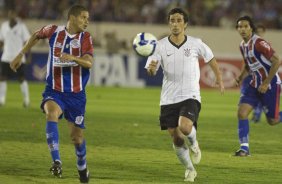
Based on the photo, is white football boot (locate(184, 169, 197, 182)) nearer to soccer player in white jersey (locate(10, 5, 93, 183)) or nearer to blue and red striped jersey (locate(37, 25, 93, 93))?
soccer player in white jersey (locate(10, 5, 93, 183))

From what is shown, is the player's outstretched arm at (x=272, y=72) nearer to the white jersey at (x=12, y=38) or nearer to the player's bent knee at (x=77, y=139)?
the player's bent knee at (x=77, y=139)

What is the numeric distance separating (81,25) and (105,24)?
23711 millimetres

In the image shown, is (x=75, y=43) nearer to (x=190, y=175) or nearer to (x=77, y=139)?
(x=77, y=139)

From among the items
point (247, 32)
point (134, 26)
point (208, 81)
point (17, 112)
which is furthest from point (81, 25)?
point (134, 26)

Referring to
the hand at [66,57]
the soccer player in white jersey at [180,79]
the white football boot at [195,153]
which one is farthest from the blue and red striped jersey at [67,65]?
the white football boot at [195,153]

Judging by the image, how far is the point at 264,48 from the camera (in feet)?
42.1

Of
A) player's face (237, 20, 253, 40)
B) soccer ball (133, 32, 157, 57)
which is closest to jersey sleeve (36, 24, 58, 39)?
soccer ball (133, 32, 157, 57)

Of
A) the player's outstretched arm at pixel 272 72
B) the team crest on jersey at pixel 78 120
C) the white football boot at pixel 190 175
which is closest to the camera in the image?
the team crest on jersey at pixel 78 120

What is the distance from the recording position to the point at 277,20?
3294 cm

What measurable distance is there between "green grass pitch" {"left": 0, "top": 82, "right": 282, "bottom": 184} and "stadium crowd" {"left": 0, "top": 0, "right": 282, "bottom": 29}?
11.1 meters

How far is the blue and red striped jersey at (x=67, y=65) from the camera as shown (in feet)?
32.9

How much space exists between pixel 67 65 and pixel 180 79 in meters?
1.53

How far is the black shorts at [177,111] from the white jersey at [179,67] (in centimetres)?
6

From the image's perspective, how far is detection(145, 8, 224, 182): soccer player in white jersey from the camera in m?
10.3
